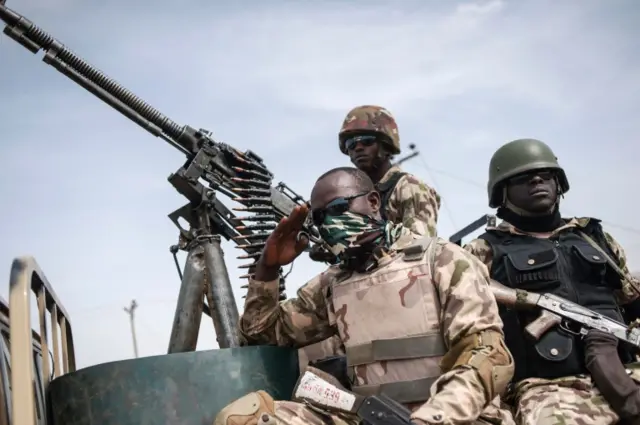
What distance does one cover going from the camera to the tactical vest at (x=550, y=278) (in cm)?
354

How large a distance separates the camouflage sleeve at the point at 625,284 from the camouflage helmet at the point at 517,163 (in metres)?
0.41

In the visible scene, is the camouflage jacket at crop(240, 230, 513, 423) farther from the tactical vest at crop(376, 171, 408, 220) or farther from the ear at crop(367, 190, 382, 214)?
the tactical vest at crop(376, 171, 408, 220)

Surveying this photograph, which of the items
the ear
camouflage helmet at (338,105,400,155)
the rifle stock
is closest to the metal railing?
the ear

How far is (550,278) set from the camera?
12.0 ft

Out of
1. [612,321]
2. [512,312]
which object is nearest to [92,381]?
[512,312]

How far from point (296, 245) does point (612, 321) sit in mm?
1540

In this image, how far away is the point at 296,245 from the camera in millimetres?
3527

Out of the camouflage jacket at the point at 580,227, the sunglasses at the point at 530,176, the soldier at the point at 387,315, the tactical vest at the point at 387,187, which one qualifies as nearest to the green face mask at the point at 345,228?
the soldier at the point at 387,315

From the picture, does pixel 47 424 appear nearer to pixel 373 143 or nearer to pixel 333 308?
pixel 333 308

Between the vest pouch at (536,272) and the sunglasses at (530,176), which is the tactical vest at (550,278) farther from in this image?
the sunglasses at (530,176)

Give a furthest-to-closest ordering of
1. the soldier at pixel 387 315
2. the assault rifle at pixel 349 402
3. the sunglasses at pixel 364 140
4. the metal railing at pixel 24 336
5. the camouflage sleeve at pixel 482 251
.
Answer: the sunglasses at pixel 364 140, the camouflage sleeve at pixel 482 251, the soldier at pixel 387 315, the assault rifle at pixel 349 402, the metal railing at pixel 24 336

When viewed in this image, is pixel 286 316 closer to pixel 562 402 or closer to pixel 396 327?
pixel 396 327

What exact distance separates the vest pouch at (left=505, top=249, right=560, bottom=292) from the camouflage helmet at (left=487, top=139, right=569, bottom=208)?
0.49 m

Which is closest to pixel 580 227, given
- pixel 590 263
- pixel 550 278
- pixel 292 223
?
pixel 590 263
